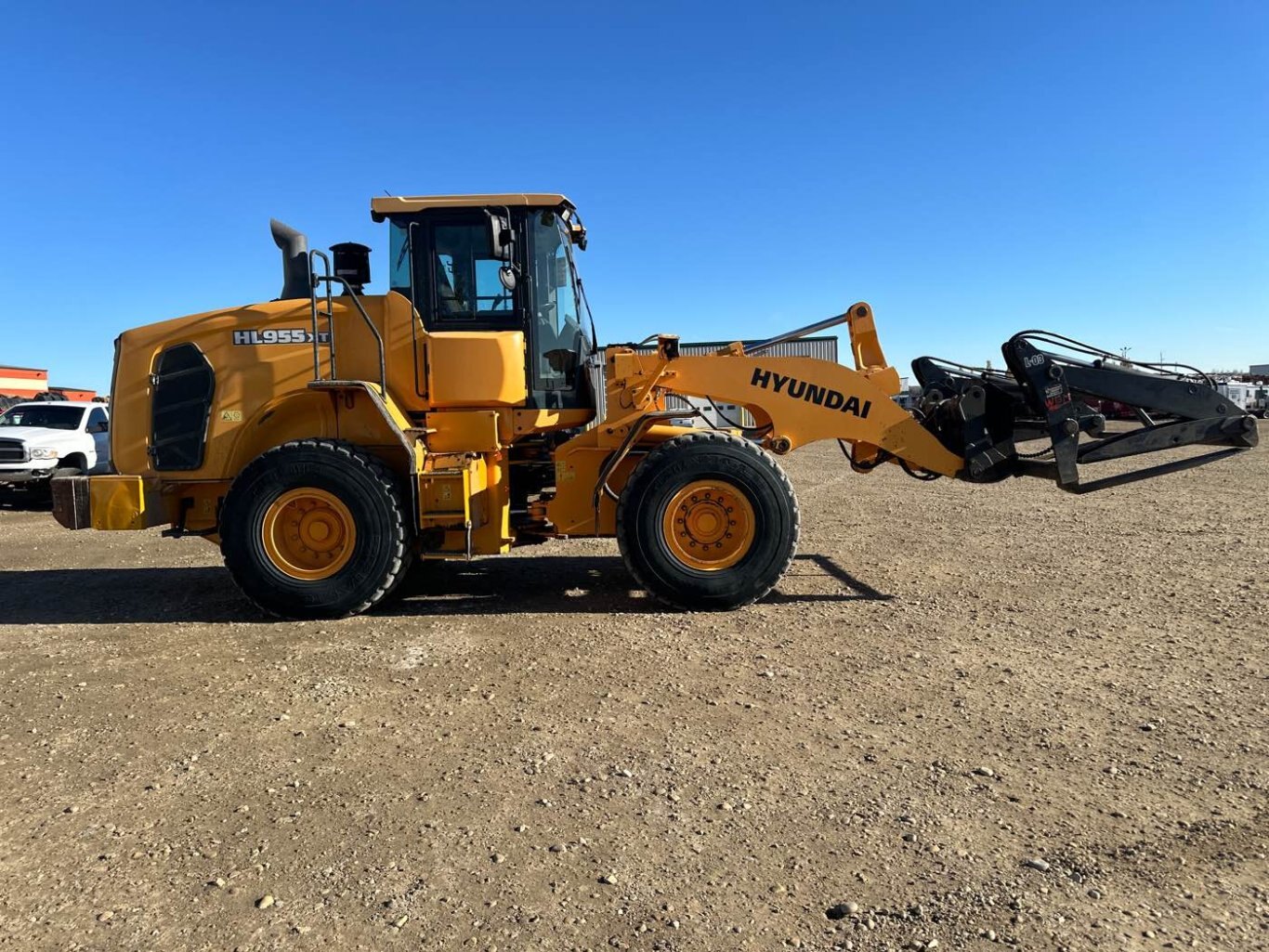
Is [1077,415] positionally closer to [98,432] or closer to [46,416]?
[98,432]

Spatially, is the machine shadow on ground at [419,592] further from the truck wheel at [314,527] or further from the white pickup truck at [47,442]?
the white pickup truck at [47,442]

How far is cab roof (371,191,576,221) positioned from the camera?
6.17m

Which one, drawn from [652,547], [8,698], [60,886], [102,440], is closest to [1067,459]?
[652,547]

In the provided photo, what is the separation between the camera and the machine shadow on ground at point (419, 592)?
20.2ft

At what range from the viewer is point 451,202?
6191 millimetres

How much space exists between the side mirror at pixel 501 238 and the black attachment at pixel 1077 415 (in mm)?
3645

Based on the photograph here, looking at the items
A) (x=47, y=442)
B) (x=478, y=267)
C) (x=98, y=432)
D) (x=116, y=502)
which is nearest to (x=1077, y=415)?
(x=478, y=267)

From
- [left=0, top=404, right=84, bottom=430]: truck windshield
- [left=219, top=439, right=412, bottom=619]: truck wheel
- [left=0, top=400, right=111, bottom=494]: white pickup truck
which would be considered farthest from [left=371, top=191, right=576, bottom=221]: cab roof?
[left=0, top=404, right=84, bottom=430]: truck windshield

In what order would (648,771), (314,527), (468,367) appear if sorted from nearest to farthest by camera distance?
1. (648,771)
2. (314,527)
3. (468,367)

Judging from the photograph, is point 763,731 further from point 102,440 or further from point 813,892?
point 102,440

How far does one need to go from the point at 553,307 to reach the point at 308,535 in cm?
258

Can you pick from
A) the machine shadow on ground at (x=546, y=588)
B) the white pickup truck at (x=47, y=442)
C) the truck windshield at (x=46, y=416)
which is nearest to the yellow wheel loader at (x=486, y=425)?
the machine shadow on ground at (x=546, y=588)

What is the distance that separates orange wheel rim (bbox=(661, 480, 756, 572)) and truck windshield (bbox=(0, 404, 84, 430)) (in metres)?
13.2

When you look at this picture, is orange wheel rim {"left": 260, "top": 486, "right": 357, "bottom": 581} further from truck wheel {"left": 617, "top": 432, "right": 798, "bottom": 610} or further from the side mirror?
the side mirror
